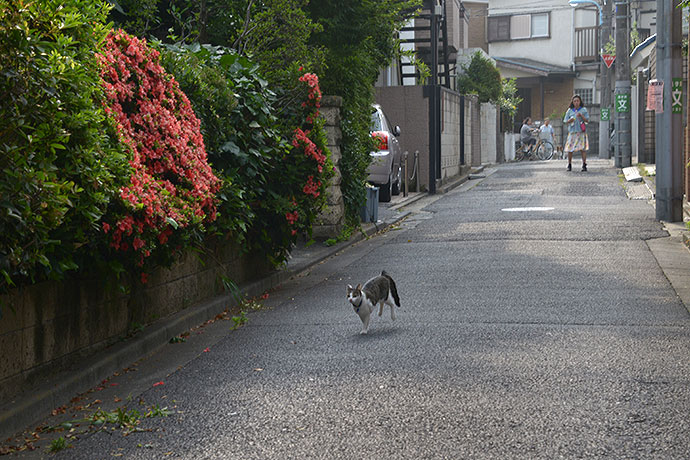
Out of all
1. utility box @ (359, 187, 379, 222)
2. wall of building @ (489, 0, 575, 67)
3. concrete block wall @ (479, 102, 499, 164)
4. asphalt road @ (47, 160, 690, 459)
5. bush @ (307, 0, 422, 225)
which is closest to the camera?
asphalt road @ (47, 160, 690, 459)

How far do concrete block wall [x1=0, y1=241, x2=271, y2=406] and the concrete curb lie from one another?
8cm

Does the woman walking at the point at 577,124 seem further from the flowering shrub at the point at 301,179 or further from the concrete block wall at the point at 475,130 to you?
the flowering shrub at the point at 301,179

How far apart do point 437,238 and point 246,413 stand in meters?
8.47

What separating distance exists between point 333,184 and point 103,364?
289 inches

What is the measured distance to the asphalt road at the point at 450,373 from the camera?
4523 mm

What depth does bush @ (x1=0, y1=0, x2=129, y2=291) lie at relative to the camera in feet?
14.9

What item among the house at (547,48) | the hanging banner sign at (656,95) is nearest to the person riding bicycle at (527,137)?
the house at (547,48)

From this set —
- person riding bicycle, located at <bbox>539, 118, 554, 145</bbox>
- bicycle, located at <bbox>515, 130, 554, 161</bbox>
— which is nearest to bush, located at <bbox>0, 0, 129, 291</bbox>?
bicycle, located at <bbox>515, 130, 554, 161</bbox>

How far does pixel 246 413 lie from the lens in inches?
201

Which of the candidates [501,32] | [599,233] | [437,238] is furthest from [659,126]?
[501,32]

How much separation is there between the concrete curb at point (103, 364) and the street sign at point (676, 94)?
7.64m

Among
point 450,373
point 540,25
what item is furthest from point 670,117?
point 540,25

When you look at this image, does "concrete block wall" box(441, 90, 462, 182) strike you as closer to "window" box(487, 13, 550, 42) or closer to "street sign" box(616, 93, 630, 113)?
"street sign" box(616, 93, 630, 113)

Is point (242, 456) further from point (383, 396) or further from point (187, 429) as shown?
point (383, 396)
